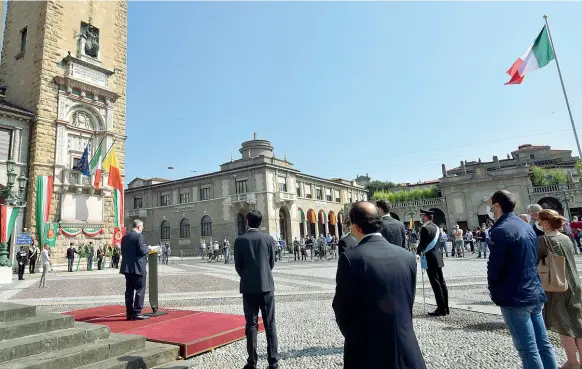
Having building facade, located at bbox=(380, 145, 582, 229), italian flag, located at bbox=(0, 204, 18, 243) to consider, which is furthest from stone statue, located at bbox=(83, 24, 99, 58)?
building facade, located at bbox=(380, 145, 582, 229)

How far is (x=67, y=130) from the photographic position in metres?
20.5

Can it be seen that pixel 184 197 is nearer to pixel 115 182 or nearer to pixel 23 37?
pixel 115 182

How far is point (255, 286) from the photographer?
3896 mm

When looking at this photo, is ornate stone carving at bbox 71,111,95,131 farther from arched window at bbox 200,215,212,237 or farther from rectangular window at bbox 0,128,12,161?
arched window at bbox 200,215,212,237

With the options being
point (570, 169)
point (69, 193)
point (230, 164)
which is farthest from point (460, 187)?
point (69, 193)

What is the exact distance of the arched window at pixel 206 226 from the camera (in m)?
38.6

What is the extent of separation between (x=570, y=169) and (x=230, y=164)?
165ft

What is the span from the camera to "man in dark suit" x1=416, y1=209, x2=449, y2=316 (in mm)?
5938

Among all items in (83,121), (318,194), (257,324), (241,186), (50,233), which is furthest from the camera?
(318,194)

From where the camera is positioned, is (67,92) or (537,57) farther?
(67,92)

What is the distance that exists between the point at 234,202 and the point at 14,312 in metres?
32.4

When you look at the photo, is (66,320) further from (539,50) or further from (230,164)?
(230,164)

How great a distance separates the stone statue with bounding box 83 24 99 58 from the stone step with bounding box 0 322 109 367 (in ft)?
74.7

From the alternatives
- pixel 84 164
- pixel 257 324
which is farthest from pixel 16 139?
pixel 257 324
